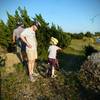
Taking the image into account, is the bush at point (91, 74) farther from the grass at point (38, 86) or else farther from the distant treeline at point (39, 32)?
the distant treeline at point (39, 32)

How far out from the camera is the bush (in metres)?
8.95

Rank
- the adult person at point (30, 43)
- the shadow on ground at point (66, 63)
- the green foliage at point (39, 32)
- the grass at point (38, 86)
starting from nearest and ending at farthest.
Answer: the grass at point (38, 86) < the adult person at point (30, 43) < the shadow on ground at point (66, 63) < the green foliage at point (39, 32)

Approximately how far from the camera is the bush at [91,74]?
895 cm

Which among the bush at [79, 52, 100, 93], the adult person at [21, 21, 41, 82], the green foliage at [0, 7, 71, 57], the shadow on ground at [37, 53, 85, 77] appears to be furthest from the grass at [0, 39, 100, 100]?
the green foliage at [0, 7, 71, 57]

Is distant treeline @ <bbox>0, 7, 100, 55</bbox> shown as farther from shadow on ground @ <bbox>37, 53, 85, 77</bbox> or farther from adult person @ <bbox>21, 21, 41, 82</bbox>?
adult person @ <bbox>21, 21, 41, 82</bbox>

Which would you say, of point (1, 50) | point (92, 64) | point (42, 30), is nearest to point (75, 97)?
point (92, 64)

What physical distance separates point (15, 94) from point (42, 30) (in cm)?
778

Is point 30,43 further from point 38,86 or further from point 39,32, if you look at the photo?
point 39,32

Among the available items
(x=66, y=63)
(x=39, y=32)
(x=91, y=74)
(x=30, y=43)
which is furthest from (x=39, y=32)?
(x=91, y=74)

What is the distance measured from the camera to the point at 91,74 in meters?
9.28

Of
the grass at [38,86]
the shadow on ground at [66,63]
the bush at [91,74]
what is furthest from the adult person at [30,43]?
the bush at [91,74]

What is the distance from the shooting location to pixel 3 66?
40.0 ft

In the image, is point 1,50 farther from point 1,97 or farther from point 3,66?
point 1,97

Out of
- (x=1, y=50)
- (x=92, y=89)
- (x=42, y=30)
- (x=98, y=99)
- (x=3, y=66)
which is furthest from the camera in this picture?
(x=1, y=50)
